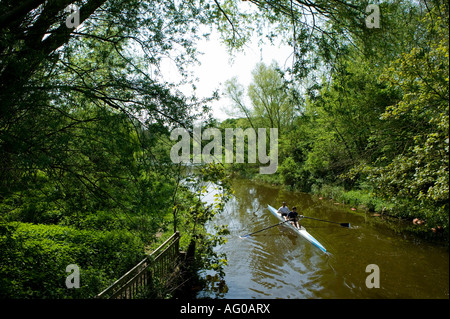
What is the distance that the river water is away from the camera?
6539 mm

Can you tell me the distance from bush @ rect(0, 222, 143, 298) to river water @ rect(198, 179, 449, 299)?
220cm

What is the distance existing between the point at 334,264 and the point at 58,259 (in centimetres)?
759

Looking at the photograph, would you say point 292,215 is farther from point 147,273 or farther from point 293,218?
point 147,273

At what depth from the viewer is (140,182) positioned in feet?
13.8

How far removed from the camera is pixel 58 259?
14.5 feet

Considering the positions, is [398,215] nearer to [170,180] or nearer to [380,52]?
[380,52]

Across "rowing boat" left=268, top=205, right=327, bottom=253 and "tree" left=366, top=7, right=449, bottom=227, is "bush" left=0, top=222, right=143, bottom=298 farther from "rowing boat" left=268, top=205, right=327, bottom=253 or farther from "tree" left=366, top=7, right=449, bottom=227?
"rowing boat" left=268, top=205, right=327, bottom=253

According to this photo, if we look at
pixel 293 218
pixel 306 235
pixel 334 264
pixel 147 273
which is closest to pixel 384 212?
pixel 293 218

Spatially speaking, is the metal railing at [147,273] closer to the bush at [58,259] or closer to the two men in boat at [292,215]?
the bush at [58,259]

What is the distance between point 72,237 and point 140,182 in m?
2.72

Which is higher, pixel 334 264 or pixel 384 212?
pixel 384 212

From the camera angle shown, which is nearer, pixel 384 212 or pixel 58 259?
pixel 58 259

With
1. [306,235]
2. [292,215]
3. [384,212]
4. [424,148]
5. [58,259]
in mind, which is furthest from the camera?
[384,212]
